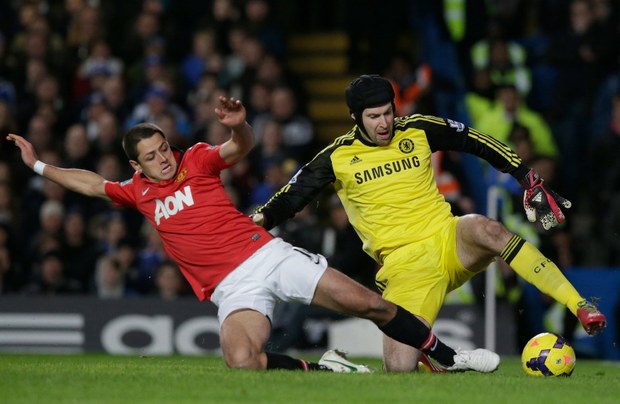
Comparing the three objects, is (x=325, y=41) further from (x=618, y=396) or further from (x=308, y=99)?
(x=618, y=396)

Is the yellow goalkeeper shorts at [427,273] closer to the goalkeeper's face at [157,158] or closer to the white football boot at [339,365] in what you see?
the white football boot at [339,365]

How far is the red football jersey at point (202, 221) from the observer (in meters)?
9.59

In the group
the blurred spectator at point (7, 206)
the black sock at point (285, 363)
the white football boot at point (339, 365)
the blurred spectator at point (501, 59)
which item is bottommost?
the white football boot at point (339, 365)

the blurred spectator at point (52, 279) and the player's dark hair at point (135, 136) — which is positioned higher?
the player's dark hair at point (135, 136)

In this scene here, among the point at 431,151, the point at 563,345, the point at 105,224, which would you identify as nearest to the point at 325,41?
the point at 105,224

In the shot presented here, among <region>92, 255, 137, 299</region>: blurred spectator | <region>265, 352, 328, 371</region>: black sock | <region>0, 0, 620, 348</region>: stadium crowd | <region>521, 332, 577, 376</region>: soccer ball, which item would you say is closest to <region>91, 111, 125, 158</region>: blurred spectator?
<region>0, 0, 620, 348</region>: stadium crowd

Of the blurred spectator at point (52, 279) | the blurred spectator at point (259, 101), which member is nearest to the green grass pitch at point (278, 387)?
the blurred spectator at point (52, 279)

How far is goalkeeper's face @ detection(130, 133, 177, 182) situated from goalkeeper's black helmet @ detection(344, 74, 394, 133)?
4.69 ft

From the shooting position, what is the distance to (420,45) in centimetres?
1744

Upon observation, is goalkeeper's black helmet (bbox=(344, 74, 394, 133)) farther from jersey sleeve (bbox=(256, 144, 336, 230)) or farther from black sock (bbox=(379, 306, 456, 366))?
black sock (bbox=(379, 306, 456, 366))

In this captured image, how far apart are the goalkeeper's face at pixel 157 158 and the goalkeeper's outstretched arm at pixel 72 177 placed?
1.81ft

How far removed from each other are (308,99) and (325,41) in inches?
44.4

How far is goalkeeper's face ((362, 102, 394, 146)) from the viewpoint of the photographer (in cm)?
1011

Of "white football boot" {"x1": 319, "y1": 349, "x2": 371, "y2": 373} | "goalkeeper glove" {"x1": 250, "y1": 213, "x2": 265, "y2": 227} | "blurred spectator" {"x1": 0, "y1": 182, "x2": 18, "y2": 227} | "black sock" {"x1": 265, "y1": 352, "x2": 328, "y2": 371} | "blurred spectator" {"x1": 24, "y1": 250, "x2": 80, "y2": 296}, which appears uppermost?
"goalkeeper glove" {"x1": 250, "y1": 213, "x2": 265, "y2": 227}
